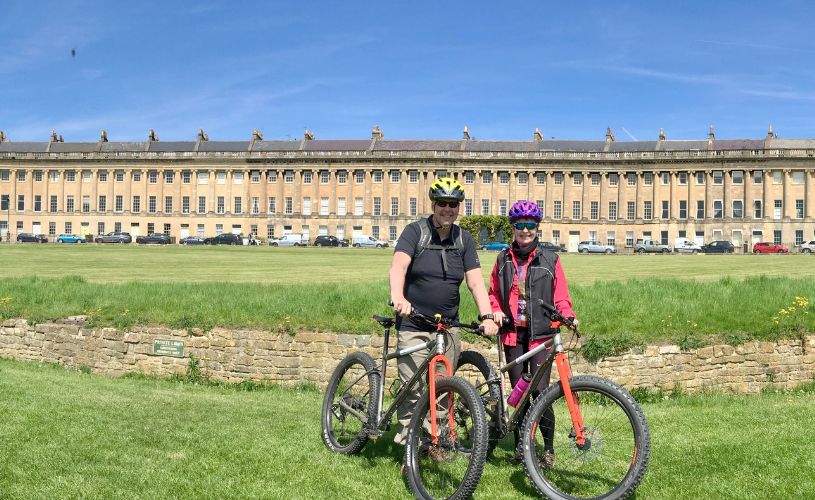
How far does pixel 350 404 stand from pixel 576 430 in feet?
7.72

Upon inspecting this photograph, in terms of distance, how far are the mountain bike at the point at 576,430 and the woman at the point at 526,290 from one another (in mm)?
186

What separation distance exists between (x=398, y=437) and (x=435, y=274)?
151 cm

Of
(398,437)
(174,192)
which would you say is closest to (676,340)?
(398,437)

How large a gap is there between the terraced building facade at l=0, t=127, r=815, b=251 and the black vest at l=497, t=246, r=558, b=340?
272 feet

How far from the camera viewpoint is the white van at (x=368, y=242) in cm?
8206

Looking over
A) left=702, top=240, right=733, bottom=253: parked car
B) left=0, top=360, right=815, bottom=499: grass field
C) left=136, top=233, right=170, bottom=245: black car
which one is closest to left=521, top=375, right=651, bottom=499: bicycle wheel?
left=0, top=360, right=815, bottom=499: grass field

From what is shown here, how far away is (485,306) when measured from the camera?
6.08 meters

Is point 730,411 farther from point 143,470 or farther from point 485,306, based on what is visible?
point 143,470

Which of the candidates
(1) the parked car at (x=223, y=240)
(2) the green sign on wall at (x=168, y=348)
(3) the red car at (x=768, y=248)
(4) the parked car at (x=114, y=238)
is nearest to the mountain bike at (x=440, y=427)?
(2) the green sign on wall at (x=168, y=348)

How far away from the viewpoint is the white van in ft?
269

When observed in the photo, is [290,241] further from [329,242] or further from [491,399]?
[491,399]

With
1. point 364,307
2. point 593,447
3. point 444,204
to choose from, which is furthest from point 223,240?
point 593,447

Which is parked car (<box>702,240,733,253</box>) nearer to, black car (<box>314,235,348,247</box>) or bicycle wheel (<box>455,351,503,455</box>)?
black car (<box>314,235,348,247</box>)

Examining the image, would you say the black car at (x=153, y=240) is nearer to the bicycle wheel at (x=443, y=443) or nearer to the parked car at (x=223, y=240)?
the parked car at (x=223, y=240)
